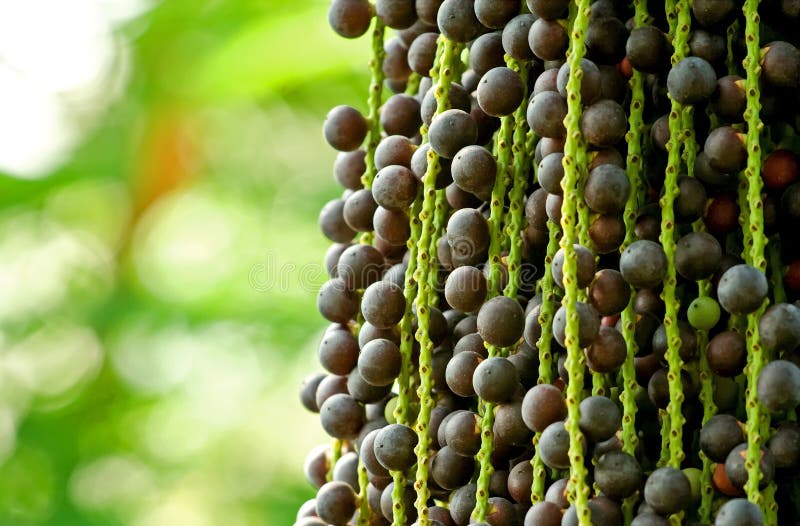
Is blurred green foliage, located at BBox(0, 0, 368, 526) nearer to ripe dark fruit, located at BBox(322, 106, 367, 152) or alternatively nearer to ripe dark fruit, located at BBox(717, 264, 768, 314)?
ripe dark fruit, located at BBox(322, 106, 367, 152)

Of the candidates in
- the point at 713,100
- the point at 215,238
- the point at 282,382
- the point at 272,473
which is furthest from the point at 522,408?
the point at 215,238

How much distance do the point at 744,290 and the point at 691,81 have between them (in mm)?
113

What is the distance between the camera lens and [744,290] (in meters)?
0.46

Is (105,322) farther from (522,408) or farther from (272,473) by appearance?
(522,408)

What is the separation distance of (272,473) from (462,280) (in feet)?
4.34

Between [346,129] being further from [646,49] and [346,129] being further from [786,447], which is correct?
A: [786,447]

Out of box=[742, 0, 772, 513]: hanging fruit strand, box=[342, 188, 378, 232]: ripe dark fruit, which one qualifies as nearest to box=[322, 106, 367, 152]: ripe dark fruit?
box=[342, 188, 378, 232]: ripe dark fruit

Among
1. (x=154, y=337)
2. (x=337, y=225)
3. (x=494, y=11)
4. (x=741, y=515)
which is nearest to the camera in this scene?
(x=741, y=515)

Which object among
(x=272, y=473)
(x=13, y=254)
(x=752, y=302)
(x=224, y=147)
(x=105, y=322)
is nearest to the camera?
(x=752, y=302)

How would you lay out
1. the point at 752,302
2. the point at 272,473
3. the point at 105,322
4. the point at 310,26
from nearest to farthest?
the point at 752,302 → the point at 310,26 → the point at 105,322 → the point at 272,473

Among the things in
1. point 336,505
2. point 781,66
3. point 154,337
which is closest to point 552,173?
point 781,66

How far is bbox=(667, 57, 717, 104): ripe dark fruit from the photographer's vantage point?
488mm

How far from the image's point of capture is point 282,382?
168 cm

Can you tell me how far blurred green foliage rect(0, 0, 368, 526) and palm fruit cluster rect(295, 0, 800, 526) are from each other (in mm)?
1032
